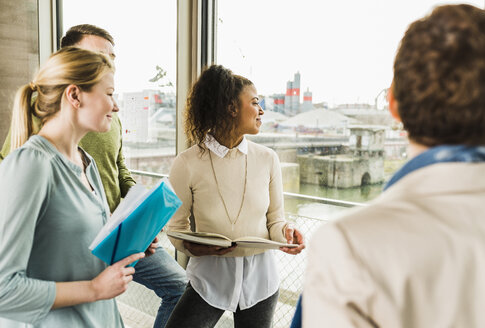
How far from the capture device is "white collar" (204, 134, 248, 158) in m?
1.66

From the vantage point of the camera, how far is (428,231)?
542 millimetres

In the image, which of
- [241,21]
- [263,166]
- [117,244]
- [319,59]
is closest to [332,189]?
[263,166]

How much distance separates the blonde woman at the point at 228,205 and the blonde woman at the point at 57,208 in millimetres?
405

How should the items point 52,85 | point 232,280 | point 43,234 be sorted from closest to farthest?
point 43,234 → point 52,85 → point 232,280

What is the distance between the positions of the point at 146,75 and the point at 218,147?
1.09m

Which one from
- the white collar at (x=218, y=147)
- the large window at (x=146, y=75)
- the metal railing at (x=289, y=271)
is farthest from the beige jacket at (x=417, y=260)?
the large window at (x=146, y=75)

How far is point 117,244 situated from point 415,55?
819 mm

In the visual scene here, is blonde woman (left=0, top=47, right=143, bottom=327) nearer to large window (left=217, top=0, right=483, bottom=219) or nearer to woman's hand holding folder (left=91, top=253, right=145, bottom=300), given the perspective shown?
woman's hand holding folder (left=91, top=253, right=145, bottom=300)

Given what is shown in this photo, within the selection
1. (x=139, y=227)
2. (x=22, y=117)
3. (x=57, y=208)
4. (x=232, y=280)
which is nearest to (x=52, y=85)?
(x=22, y=117)

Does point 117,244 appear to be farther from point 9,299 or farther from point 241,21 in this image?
point 241,21

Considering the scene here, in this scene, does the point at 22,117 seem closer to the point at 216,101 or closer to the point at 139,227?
the point at 139,227

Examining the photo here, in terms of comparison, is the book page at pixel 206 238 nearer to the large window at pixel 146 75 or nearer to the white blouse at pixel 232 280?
the white blouse at pixel 232 280

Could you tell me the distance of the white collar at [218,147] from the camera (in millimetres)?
1663

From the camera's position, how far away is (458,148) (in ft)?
1.97
